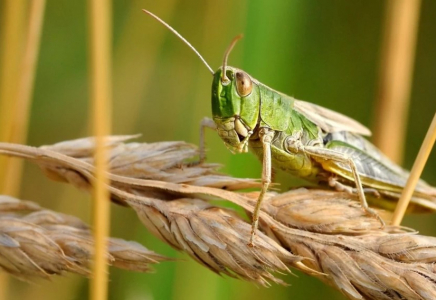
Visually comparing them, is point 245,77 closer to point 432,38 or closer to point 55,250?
point 55,250

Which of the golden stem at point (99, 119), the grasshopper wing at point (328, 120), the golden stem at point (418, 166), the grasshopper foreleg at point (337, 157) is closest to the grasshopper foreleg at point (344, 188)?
the grasshopper foreleg at point (337, 157)

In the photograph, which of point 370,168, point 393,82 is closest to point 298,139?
point 370,168

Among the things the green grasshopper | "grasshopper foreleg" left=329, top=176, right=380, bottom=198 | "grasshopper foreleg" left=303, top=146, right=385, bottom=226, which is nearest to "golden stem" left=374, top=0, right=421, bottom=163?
the green grasshopper

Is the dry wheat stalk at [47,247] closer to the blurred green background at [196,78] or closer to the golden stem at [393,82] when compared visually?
the blurred green background at [196,78]

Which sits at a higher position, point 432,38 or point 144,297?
point 432,38

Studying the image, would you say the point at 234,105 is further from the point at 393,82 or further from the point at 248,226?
the point at 393,82

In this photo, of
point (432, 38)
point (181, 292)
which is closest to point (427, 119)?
point (432, 38)

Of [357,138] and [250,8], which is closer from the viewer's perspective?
[250,8]
